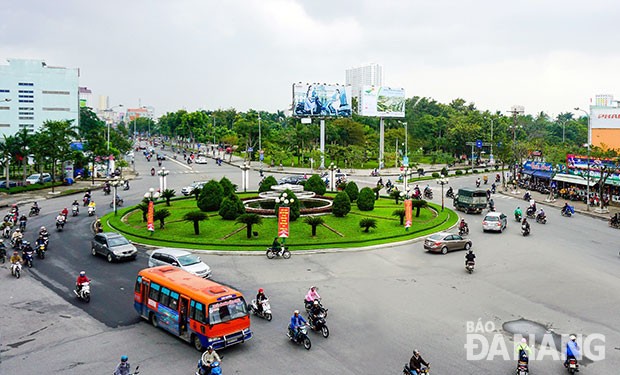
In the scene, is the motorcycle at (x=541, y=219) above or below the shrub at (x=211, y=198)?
below

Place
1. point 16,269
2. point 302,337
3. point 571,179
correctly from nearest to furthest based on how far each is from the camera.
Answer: point 302,337
point 16,269
point 571,179

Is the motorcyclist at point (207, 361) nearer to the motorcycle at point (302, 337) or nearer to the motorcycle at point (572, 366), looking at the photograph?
the motorcycle at point (302, 337)

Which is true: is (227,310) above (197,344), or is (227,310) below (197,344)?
above

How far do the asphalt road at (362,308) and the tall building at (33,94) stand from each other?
76.9 metres

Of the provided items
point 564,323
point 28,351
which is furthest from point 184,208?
point 564,323

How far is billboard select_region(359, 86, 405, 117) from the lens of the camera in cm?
8625

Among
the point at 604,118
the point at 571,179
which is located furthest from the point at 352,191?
the point at 604,118

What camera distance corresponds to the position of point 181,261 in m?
23.4

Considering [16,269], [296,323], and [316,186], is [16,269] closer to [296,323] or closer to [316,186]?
[296,323]

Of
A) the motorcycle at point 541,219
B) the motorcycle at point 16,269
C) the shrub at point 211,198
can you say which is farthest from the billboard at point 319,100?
the motorcycle at point 16,269

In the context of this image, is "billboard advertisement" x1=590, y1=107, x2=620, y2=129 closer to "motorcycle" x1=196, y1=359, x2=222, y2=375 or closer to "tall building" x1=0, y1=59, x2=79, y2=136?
"motorcycle" x1=196, y1=359, x2=222, y2=375

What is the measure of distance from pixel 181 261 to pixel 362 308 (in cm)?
882

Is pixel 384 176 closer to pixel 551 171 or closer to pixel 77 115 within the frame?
pixel 551 171

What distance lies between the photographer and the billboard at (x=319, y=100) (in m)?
81.2
